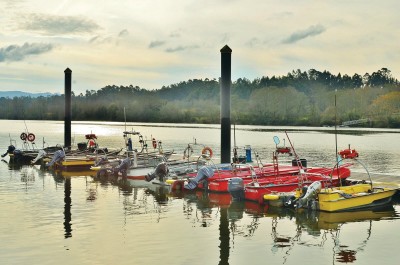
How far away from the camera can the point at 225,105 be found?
1207 inches

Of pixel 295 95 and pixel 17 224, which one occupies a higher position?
pixel 295 95

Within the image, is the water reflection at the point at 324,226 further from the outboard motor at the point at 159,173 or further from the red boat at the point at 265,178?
the outboard motor at the point at 159,173

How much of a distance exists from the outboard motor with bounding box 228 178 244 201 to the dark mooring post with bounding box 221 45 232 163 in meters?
6.80

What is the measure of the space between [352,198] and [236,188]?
4631 mm

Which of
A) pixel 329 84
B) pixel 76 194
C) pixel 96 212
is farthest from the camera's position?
pixel 329 84

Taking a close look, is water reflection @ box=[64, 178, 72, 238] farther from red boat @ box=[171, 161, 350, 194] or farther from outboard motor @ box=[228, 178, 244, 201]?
outboard motor @ box=[228, 178, 244, 201]

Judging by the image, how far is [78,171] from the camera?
1428 inches

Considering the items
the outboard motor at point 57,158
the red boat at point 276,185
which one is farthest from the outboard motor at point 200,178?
the outboard motor at point 57,158

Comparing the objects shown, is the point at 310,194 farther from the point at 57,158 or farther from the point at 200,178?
the point at 57,158

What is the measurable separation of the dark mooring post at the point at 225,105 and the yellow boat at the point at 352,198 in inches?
359

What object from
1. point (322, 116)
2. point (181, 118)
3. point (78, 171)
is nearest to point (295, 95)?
point (322, 116)

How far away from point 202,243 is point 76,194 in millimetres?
11223

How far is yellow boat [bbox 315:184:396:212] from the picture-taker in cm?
2080

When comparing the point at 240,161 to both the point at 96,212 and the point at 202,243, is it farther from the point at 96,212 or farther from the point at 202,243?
the point at 202,243
